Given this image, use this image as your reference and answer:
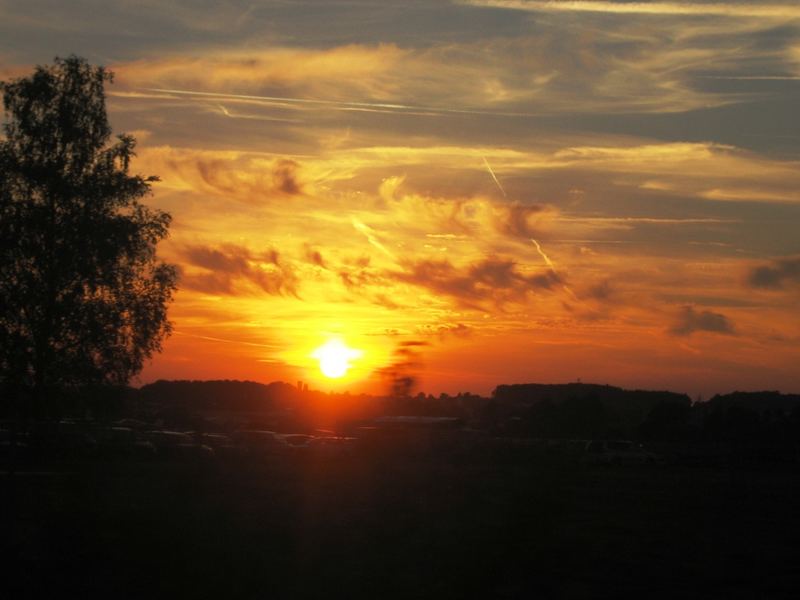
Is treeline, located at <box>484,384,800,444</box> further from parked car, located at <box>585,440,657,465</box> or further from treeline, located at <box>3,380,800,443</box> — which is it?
parked car, located at <box>585,440,657,465</box>

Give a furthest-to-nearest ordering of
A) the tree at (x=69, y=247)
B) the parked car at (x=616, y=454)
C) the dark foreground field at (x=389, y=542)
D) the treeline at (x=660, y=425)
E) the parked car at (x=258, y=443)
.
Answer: the treeline at (x=660, y=425), the parked car at (x=616, y=454), the parked car at (x=258, y=443), the tree at (x=69, y=247), the dark foreground field at (x=389, y=542)

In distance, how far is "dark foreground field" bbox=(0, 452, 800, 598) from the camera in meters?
11.8

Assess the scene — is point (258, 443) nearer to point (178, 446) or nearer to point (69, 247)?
point (178, 446)

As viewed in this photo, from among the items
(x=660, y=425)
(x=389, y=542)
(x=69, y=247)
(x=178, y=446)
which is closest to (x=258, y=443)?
(x=178, y=446)

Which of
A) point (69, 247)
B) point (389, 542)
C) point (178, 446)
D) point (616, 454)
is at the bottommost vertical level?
point (389, 542)

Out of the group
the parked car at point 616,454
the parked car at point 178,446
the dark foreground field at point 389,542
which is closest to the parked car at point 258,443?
the parked car at point 178,446

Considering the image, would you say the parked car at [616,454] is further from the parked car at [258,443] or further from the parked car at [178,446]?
the parked car at [178,446]

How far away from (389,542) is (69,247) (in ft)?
82.8

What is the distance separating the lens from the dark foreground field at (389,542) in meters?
11.8

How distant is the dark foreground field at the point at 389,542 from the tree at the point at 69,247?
14.6m

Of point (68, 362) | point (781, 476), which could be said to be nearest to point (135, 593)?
point (68, 362)

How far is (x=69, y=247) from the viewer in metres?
35.2

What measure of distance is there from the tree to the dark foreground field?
1462 centimetres

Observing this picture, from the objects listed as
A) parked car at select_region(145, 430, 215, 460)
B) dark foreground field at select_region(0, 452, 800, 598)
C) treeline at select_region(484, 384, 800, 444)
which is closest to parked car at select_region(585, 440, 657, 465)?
treeline at select_region(484, 384, 800, 444)
